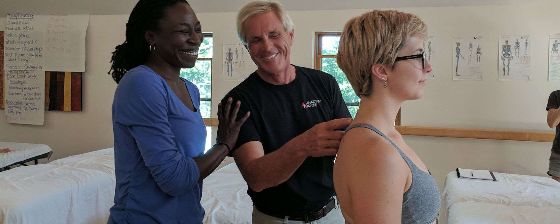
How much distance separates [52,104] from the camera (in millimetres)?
4676

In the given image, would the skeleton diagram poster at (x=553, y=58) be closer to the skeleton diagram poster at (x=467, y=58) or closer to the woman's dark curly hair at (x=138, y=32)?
the skeleton diagram poster at (x=467, y=58)

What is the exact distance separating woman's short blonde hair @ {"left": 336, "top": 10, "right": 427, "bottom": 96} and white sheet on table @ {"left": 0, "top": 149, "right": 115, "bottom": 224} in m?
2.06

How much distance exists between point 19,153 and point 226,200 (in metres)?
2.41

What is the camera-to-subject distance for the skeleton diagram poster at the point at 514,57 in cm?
342

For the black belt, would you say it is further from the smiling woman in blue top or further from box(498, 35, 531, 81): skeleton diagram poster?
box(498, 35, 531, 81): skeleton diagram poster

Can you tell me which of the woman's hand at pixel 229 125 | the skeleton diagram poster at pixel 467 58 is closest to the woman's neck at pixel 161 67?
the woman's hand at pixel 229 125

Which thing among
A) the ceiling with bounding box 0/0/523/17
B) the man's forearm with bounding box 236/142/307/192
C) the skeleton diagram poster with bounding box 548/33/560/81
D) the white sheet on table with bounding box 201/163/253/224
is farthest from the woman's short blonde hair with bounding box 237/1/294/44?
the skeleton diagram poster with bounding box 548/33/560/81

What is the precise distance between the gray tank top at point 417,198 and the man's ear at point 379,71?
11 cm

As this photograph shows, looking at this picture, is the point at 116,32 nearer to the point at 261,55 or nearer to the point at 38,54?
the point at 38,54

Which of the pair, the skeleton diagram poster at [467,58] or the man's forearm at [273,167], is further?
the skeleton diagram poster at [467,58]

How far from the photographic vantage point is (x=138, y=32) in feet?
3.84

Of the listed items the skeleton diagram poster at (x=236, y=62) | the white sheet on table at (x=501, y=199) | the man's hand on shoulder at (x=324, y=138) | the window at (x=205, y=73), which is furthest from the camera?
the window at (x=205, y=73)

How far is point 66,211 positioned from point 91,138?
228 centimetres

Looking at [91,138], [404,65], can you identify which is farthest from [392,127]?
[91,138]
